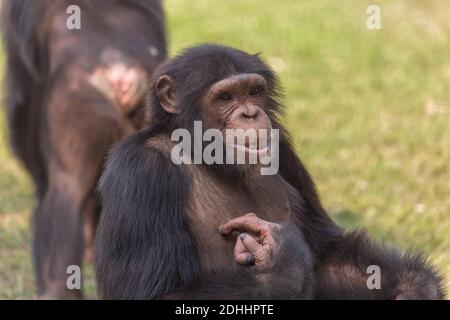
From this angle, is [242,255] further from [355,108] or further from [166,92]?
[355,108]

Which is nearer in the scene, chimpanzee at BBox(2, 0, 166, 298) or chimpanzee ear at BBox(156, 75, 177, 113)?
chimpanzee ear at BBox(156, 75, 177, 113)

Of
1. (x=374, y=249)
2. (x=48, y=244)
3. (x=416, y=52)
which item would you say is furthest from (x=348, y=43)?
(x=374, y=249)

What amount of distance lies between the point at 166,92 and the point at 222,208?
61 centimetres

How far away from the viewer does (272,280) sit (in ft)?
15.3

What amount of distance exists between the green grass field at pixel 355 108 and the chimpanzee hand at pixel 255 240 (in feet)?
7.65

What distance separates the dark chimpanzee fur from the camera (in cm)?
472

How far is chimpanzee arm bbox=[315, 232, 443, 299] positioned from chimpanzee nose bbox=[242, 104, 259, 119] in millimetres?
953

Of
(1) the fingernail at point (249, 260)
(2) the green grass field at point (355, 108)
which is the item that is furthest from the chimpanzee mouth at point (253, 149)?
(2) the green grass field at point (355, 108)

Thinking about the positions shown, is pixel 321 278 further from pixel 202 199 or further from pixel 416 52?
pixel 416 52

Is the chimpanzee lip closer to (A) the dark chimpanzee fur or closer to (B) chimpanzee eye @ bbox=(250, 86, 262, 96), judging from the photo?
(A) the dark chimpanzee fur

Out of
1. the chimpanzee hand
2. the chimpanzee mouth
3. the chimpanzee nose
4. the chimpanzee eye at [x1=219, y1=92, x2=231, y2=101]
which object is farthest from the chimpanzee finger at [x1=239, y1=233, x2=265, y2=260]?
the chimpanzee eye at [x1=219, y1=92, x2=231, y2=101]

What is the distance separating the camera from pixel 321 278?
17.8 ft

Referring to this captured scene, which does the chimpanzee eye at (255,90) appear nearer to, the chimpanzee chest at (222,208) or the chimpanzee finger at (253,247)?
the chimpanzee chest at (222,208)

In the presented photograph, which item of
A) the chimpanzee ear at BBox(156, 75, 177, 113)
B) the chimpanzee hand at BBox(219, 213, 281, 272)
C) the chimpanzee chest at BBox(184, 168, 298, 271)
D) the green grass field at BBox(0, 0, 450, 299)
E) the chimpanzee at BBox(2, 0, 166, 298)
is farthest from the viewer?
the green grass field at BBox(0, 0, 450, 299)
